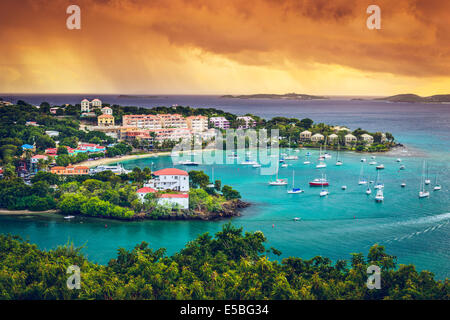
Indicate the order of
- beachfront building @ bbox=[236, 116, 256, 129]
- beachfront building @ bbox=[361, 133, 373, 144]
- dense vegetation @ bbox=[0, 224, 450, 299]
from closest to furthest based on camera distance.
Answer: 1. dense vegetation @ bbox=[0, 224, 450, 299]
2. beachfront building @ bbox=[361, 133, 373, 144]
3. beachfront building @ bbox=[236, 116, 256, 129]

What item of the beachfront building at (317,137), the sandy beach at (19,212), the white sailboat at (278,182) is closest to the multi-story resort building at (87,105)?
the beachfront building at (317,137)

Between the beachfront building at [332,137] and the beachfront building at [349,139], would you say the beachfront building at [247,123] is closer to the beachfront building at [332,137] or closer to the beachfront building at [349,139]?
the beachfront building at [332,137]

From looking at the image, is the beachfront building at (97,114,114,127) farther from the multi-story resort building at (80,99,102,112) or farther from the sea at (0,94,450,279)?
the sea at (0,94,450,279)

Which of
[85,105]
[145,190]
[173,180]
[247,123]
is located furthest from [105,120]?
[145,190]

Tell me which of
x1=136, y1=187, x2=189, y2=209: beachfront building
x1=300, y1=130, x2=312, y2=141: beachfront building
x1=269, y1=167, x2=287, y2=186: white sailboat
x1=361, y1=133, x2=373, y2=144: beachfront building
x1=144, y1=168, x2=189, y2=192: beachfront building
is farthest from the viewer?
x1=300, y1=130, x2=312, y2=141: beachfront building

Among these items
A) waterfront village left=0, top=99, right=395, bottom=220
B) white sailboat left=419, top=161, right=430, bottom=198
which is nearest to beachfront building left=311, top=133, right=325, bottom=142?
waterfront village left=0, top=99, right=395, bottom=220
